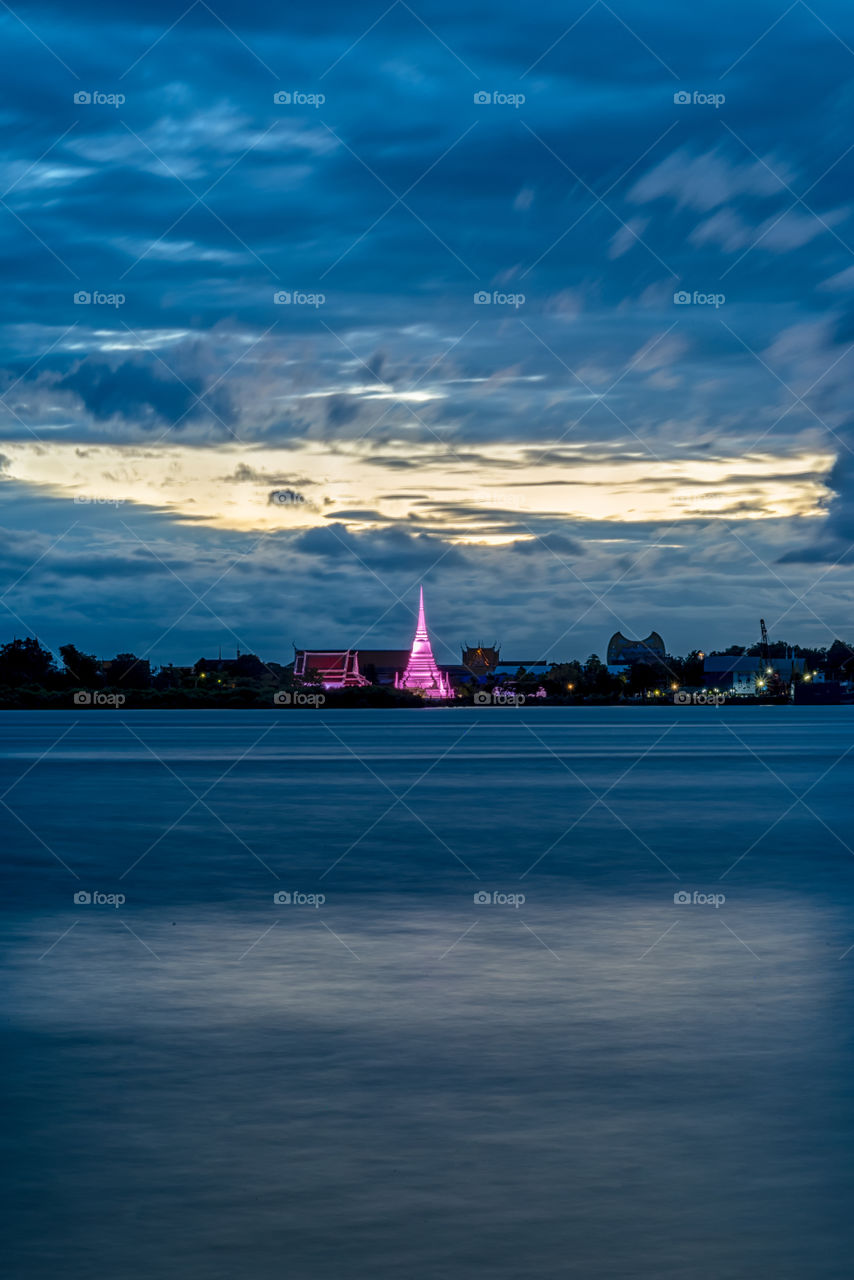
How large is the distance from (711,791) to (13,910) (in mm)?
33349

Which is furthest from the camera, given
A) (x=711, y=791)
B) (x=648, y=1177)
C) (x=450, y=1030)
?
(x=711, y=791)

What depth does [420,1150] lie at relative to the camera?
30.7 ft

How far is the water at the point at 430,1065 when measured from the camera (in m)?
7.93

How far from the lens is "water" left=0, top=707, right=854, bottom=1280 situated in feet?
26.0

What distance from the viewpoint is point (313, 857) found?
95.9ft

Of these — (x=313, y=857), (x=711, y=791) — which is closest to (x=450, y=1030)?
(x=313, y=857)

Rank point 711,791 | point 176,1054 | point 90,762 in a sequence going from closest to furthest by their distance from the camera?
point 176,1054 → point 711,791 → point 90,762

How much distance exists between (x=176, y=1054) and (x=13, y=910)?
10.3 metres

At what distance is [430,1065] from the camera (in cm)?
1168

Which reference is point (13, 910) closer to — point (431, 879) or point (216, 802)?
point (431, 879)

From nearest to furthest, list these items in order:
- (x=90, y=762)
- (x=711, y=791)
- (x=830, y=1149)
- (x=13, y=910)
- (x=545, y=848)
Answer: (x=830, y=1149), (x=13, y=910), (x=545, y=848), (x=711, y=791), (x=90, y=762)

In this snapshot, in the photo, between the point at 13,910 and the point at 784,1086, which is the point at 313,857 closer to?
the point at 13,910

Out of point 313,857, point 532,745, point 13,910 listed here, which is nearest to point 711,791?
point 313,857

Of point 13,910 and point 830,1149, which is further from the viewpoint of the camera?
point 13,910
